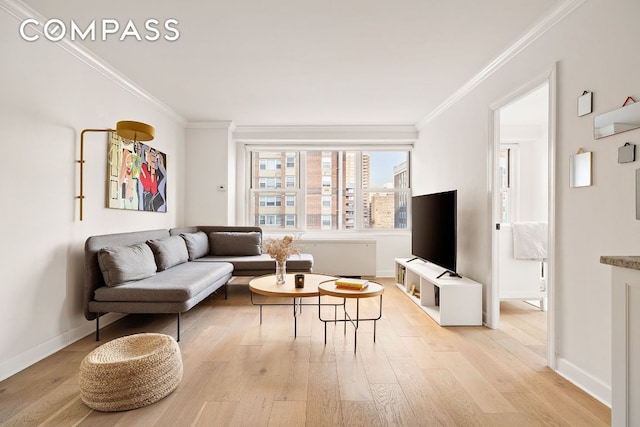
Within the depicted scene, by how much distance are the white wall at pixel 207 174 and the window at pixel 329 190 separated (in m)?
0.69

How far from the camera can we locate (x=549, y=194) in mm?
2477

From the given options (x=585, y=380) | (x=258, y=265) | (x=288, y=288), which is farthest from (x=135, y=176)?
(x=585, y=380)

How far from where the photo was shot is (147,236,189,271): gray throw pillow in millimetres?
3703

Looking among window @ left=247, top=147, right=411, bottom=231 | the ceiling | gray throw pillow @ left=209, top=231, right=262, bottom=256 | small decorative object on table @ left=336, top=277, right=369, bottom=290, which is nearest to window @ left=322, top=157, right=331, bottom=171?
window @ left=247, top=147, right=411, bottom=231

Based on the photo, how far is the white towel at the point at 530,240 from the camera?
378 cm

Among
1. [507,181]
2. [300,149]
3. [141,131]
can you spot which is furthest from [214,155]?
[507,181]

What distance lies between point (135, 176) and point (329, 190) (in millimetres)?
3087

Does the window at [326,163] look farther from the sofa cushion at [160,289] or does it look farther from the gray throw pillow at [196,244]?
the sofa cushion at [160,289]

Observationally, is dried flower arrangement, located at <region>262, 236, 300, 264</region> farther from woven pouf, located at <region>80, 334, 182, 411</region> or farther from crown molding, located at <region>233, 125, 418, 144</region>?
crown molding, located at <region>233, 125, 418, 144</region>

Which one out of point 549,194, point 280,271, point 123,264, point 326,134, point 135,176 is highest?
point 326,134

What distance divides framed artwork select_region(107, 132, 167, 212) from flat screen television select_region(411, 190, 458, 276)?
3333 mm

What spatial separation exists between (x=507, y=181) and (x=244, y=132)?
4.10m

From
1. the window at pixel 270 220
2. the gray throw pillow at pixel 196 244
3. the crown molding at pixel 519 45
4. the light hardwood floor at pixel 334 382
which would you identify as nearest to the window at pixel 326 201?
the window at pixel 270 220

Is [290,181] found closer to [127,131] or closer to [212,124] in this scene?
[212,124]
